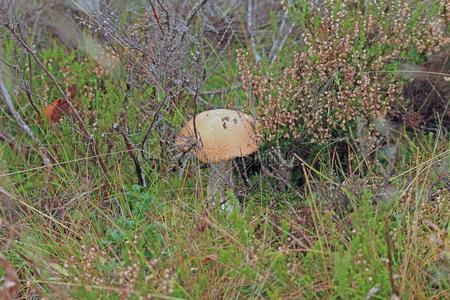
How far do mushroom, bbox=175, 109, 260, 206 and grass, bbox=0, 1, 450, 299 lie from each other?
3.0 inches

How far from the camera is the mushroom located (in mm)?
2951

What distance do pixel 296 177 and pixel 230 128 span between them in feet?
1.47

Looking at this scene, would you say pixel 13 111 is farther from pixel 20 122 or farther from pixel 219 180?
pixel 219 180

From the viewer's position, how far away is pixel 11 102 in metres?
3.87

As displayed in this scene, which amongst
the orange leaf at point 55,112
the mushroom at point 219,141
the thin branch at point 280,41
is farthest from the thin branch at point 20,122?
the thin branch at point 280,41

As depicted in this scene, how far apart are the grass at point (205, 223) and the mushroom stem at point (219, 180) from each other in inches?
1.9

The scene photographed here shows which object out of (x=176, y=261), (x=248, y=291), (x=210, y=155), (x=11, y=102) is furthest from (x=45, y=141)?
(x=248, y=291)

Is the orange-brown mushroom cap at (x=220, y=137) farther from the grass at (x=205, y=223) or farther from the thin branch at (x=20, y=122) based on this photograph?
the thin branch at (x=20, y=122)

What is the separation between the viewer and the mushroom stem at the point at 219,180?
297 cm

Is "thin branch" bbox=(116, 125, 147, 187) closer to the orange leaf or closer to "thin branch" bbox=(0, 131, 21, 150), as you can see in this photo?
the orange leaf

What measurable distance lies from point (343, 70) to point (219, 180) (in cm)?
70

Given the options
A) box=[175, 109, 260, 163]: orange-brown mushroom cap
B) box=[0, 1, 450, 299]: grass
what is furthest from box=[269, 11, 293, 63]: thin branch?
box=[175, 109, 260, 163]: orange-brown mushroom cap

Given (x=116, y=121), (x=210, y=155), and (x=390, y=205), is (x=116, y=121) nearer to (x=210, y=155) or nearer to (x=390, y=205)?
(x=210, y=155)

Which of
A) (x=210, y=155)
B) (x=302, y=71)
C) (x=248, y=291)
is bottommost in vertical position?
(x=248, y=291)
